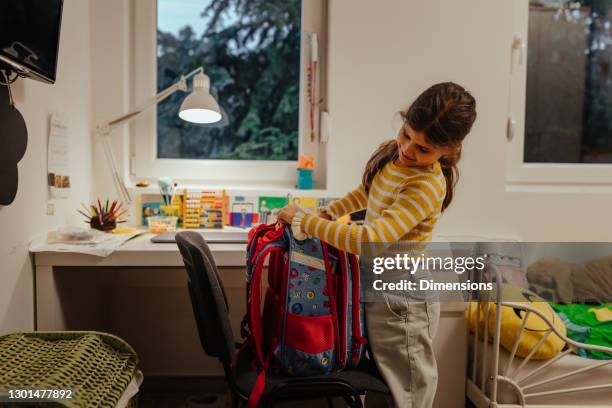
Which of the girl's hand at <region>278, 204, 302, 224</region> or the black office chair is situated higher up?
the girl's hand at <region>278, 204, 302, 224</region>

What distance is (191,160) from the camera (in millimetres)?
2062

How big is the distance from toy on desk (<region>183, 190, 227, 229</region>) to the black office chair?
0.82 metres

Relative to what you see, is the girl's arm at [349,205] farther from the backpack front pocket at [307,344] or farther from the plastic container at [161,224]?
the plastic container at [161,224]

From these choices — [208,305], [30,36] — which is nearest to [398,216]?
[208,305]

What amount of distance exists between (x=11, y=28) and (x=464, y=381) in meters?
1.67

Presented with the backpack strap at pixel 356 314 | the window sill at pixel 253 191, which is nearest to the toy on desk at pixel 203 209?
the window sill at pixel 253 191

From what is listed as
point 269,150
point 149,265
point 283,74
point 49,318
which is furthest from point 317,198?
point 49,318

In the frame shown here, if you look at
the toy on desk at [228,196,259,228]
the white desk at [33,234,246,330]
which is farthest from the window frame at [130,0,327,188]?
the white desk at [33,234,246,330]

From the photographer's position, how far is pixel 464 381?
1.45 m

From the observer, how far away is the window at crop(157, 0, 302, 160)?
2.03 metres

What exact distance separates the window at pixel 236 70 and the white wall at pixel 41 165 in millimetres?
356

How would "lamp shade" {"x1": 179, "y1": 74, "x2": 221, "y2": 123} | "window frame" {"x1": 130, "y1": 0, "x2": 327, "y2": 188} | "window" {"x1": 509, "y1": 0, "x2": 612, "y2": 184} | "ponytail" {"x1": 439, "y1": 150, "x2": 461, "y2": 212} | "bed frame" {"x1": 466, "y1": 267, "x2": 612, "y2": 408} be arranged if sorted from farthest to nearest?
"window" {"x1": 509, "y1": 0, "x2": 612, "y2": 184} → "window frame" {"x1": 130, "y1": 0, "x2": 327, "y2": 188} → "lamp shade" {"x1": 179, "y1": 74, "x2": 221, "y2": 123} → "bed frame" {"x1": 466, "y1": 267, "x2": 612, "y2": 408} → "ponytail" {"x1": 439, "y1": 150, "x2": 461, "y2": 212}

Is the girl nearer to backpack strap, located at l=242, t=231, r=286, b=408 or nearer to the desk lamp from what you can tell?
backpack strap, located at l=242, t=231, r=286, b=408

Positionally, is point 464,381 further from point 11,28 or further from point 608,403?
point 11,28
